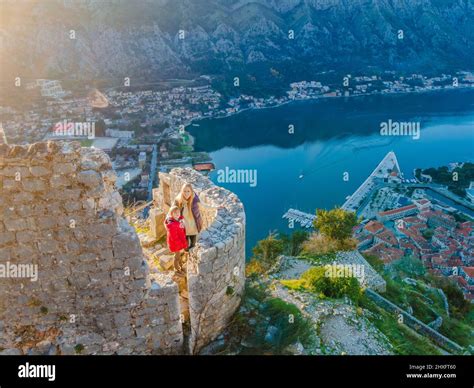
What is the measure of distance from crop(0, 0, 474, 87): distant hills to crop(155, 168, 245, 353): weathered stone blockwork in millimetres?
30707

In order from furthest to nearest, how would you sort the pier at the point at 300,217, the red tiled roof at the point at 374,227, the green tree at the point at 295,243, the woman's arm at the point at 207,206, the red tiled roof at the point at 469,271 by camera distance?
the pier at the point at 300,217 < the red tiled roof at the point at 374,227 < the red tiled roof at the point at 469,271 < the green tree at the point at 295,243 < the woman's arm at the point at 207,206

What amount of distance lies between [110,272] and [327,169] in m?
33.2

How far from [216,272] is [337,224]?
23.1 feet

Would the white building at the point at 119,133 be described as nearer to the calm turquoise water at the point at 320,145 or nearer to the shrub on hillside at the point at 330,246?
the calm turquoise water at the point at 320,145

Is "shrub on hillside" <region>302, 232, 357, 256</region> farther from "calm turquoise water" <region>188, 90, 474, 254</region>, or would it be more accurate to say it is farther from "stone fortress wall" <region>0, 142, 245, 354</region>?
"calm turquoise water" <region>188, 90, 474, 254</region>

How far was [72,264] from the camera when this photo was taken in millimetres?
3506

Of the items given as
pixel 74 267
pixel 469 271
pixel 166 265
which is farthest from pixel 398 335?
pixel 469 271

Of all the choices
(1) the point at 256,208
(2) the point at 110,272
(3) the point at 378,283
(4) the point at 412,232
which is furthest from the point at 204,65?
(2) the point at 110,272

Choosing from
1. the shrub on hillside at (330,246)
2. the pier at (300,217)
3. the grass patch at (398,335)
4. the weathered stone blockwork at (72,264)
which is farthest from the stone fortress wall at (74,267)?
the pier at (300,217)

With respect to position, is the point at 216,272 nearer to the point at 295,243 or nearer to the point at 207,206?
the point at 207,206

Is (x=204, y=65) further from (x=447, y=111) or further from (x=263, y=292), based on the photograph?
(x=263, y=292)

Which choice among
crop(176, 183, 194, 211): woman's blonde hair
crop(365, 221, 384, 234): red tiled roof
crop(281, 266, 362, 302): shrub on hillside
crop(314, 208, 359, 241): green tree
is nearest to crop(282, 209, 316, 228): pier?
crop(365, 221, 384, 234): red tiled roof

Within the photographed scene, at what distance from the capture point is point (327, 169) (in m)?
35.6

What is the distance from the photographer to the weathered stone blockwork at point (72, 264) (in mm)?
3256
